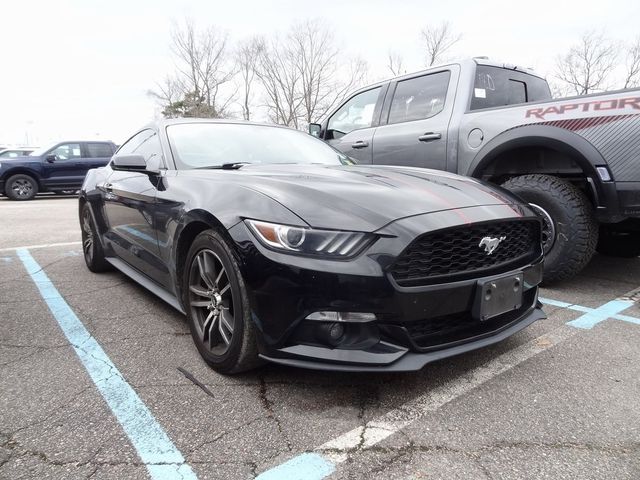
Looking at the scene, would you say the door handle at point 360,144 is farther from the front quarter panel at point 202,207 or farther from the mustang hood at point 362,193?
the front quarter panel at point 202,207

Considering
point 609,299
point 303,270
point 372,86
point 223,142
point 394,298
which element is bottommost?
point 609,299

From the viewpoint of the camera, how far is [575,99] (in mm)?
3316

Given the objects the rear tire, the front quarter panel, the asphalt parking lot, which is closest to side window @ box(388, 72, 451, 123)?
the asphalt parking lot

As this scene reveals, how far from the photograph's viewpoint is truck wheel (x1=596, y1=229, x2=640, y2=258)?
4.47 metres

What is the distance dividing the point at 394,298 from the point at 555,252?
235 centimetres

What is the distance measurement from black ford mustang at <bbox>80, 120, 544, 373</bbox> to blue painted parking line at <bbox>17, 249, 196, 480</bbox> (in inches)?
17.0

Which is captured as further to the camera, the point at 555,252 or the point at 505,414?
the point at 555,252

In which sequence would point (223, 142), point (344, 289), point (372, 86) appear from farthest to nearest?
1. point (372, 86)
2. point (223, 142)
3. point (344, 289)

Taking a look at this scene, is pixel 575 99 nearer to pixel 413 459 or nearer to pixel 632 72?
pixel 413 459

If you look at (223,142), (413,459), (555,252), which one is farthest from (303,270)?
(555,252)

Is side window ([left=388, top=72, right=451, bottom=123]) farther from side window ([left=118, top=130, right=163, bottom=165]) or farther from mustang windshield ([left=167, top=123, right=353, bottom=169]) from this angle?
side window ([left=118, top=130, right=163, bottom=165])

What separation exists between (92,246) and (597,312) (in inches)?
172

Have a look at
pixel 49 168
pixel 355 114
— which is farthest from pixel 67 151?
pixel 355 114

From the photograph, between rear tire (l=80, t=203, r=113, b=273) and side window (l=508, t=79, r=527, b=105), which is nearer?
rear tire (l=80, t=203, r=113, b=273)
